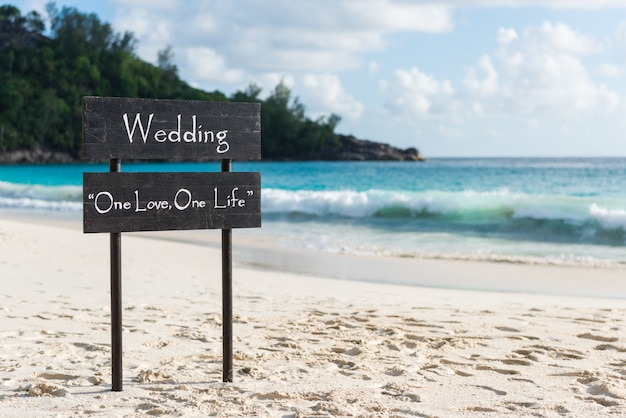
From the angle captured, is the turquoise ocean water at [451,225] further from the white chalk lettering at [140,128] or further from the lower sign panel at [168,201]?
the white chalk lettering at [140,128]

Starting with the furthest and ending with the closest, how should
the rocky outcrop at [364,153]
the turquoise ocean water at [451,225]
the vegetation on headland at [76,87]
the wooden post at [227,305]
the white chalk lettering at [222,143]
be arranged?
the rocky outcrop at [364,153] < the vegetation on headland at [76,87] < the turquoise ocean water at [451,225] < the wooden post at [227,305] < the white chalk lettering at [222,143]

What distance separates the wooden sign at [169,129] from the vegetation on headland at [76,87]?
295ft

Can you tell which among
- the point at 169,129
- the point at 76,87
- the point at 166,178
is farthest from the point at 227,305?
the point at 76,87

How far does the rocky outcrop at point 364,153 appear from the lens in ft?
360

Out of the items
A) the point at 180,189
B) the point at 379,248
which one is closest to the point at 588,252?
the point at 379,248

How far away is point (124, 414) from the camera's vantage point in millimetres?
3594

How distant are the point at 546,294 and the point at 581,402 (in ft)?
14.4

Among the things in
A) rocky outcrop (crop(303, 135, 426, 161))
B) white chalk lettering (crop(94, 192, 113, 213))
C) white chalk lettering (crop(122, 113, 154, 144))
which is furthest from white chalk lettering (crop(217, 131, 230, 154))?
rocky outcrop (crop(303, 135, 426, 161))

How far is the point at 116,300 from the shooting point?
396cm

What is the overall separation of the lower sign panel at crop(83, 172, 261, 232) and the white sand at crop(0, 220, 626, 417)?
3.24ft

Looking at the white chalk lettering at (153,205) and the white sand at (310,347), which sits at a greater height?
the white chalk lettering at (153,205)

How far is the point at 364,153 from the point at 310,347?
347ft

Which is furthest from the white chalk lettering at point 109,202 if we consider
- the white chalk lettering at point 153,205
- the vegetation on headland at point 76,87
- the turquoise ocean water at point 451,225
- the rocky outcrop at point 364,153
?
the rocky outcrop at point 364,153

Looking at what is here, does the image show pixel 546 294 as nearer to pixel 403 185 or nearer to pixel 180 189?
pixel 180 189
